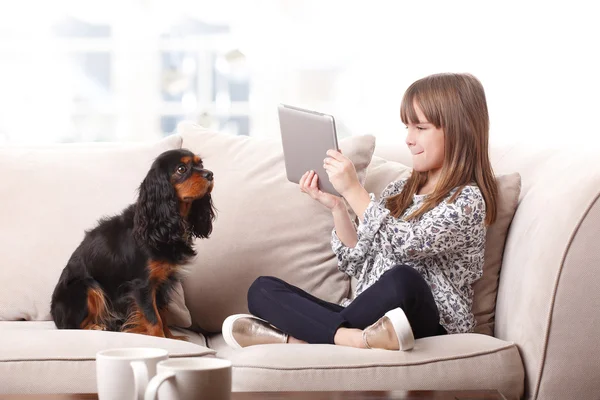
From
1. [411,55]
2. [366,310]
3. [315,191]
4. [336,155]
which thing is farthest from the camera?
[411,55]

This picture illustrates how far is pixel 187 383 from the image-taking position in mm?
857

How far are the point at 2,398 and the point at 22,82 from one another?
3.61m

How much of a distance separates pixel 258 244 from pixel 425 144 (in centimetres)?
55

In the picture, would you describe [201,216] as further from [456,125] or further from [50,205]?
[456,125]

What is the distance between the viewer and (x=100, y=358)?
91 cm

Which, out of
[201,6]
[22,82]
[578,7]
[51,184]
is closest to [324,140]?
[51,184]

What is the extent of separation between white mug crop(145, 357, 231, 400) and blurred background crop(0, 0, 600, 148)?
3.45 metres

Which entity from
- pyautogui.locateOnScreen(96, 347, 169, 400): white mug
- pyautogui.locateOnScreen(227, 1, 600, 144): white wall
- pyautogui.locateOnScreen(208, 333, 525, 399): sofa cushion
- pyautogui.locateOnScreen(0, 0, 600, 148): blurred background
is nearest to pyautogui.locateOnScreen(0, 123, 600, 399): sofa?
pyautogui.locateOnScreen(208, 333, 525, 399): sofa cushion

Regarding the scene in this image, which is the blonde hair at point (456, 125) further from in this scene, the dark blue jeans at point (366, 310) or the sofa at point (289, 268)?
the dark blue jeans at point (366, 310)

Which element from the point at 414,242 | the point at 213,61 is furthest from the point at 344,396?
the point at 213,61

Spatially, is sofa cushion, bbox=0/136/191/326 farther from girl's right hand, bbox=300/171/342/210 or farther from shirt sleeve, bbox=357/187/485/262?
shirt sleeve, bbox=357/187/485/262

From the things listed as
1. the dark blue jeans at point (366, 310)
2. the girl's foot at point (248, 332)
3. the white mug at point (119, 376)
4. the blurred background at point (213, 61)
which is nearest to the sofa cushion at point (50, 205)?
the girl's foot at point (248, 332)

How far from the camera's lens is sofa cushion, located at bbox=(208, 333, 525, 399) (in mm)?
1526

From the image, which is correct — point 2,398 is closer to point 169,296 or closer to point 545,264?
point 169,296
